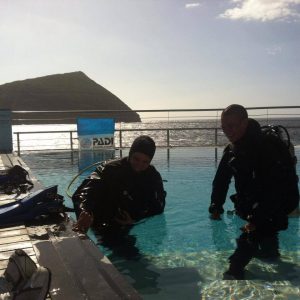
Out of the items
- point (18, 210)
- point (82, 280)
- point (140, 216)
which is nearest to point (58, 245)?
point (82, 280)

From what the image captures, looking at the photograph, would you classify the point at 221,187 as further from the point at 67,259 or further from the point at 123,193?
the point at 67,259

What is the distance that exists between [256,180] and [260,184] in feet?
0.17

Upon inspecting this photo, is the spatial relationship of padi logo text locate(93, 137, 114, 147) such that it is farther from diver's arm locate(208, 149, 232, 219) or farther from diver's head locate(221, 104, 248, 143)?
diver's head locate(221, 104, 248, 143)

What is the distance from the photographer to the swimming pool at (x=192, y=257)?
3.06m

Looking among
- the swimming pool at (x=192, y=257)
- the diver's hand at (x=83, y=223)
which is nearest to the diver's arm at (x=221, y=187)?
the swimming pool at (x=192, y=257)

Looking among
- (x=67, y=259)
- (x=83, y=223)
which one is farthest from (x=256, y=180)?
(x=67, y=259)

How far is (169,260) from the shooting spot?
3.79 metres

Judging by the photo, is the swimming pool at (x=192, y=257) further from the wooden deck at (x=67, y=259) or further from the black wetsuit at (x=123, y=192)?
the wooden deck at (x=67, y=259)

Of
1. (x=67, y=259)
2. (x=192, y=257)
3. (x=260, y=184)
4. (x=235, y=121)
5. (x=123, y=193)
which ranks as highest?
(x=235, y=121)

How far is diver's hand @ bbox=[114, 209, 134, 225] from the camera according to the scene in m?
3.83

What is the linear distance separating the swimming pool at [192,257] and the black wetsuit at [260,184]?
0.88 feet

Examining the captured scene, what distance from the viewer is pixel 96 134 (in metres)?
10.7

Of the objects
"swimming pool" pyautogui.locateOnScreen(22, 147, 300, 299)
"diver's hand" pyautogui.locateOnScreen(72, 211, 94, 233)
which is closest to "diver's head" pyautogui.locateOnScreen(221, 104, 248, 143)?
"swimming pool" pyautogui.locateOnScreen(22, 147, 300, 299)

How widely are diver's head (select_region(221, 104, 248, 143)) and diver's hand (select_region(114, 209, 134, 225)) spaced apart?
1.22m
